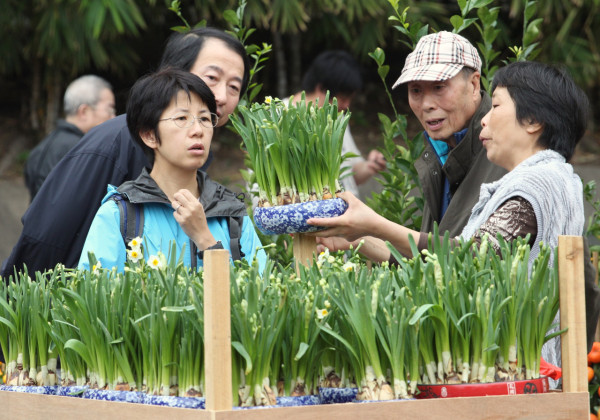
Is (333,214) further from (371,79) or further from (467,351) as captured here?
(371,79)

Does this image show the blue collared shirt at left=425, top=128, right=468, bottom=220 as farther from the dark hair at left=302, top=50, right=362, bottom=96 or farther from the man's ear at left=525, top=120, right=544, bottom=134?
the dark hair at left=302, top=50, right=362, bottom=96

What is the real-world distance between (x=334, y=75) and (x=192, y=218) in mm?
2939

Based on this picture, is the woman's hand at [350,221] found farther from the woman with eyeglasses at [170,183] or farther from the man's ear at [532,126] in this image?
the man's ear at [532,126]

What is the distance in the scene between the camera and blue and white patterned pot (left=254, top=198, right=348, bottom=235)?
222 cm

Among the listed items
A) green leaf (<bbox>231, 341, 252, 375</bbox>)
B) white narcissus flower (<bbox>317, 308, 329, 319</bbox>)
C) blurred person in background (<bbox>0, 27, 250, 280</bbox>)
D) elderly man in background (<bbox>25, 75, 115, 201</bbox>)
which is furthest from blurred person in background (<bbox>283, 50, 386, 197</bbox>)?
green leaf (<bbox>231, 341, 252, 375</bbox>)

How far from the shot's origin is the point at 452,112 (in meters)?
Result: 2.97

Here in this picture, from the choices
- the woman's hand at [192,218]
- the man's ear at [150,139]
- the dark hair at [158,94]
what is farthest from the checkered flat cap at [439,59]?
the woman's hand at [192,218]

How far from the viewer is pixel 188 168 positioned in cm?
254

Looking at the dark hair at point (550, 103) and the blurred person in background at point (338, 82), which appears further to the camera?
the blurred person in background at point (338, 82)

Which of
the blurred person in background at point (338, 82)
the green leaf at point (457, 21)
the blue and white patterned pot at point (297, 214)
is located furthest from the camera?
the blurred person in background at point (338, 82)

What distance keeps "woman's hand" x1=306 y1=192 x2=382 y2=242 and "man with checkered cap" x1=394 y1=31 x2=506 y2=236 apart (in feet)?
2.05

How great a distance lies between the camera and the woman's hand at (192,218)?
2279 mm

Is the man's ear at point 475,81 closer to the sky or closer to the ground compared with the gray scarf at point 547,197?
closer to the sky

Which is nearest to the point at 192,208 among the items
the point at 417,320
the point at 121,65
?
the point at 417,320
